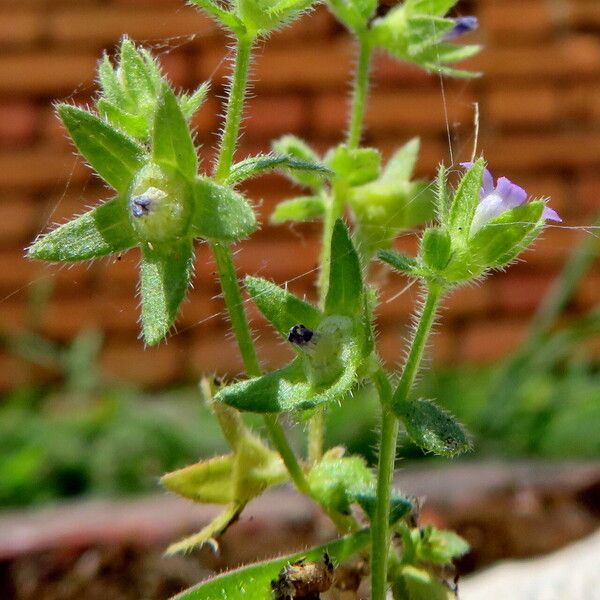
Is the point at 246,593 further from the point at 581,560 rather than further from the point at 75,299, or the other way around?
the point at 75,299

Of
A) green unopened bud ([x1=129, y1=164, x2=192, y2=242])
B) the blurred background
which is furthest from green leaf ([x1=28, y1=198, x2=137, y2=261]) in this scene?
the blurred background

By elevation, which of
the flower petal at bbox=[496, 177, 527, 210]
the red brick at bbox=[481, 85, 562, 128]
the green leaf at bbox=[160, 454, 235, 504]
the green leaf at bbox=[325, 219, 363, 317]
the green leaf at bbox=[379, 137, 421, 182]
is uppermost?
the flower petal at bbox=[496, 177, 527, 210]

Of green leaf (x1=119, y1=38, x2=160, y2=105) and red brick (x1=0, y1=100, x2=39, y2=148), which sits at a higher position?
green leaf (x1=119, y1=38, x2=160, y2=105)

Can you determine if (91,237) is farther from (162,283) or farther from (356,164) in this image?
(356,164)

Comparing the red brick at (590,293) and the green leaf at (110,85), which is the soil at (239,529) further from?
the red brick at (590,293)

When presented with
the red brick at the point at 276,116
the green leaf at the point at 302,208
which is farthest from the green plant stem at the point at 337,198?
the red brick at the point at 276,116

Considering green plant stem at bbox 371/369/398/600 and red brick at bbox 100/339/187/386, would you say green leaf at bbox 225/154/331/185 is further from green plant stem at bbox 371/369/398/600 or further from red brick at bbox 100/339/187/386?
red brick at bbox 100/339/187/386

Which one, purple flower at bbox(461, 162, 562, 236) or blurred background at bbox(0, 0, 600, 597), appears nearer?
purple flower at bbox(461, 162, 562, 236)

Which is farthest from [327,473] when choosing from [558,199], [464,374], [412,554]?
[558,199]
